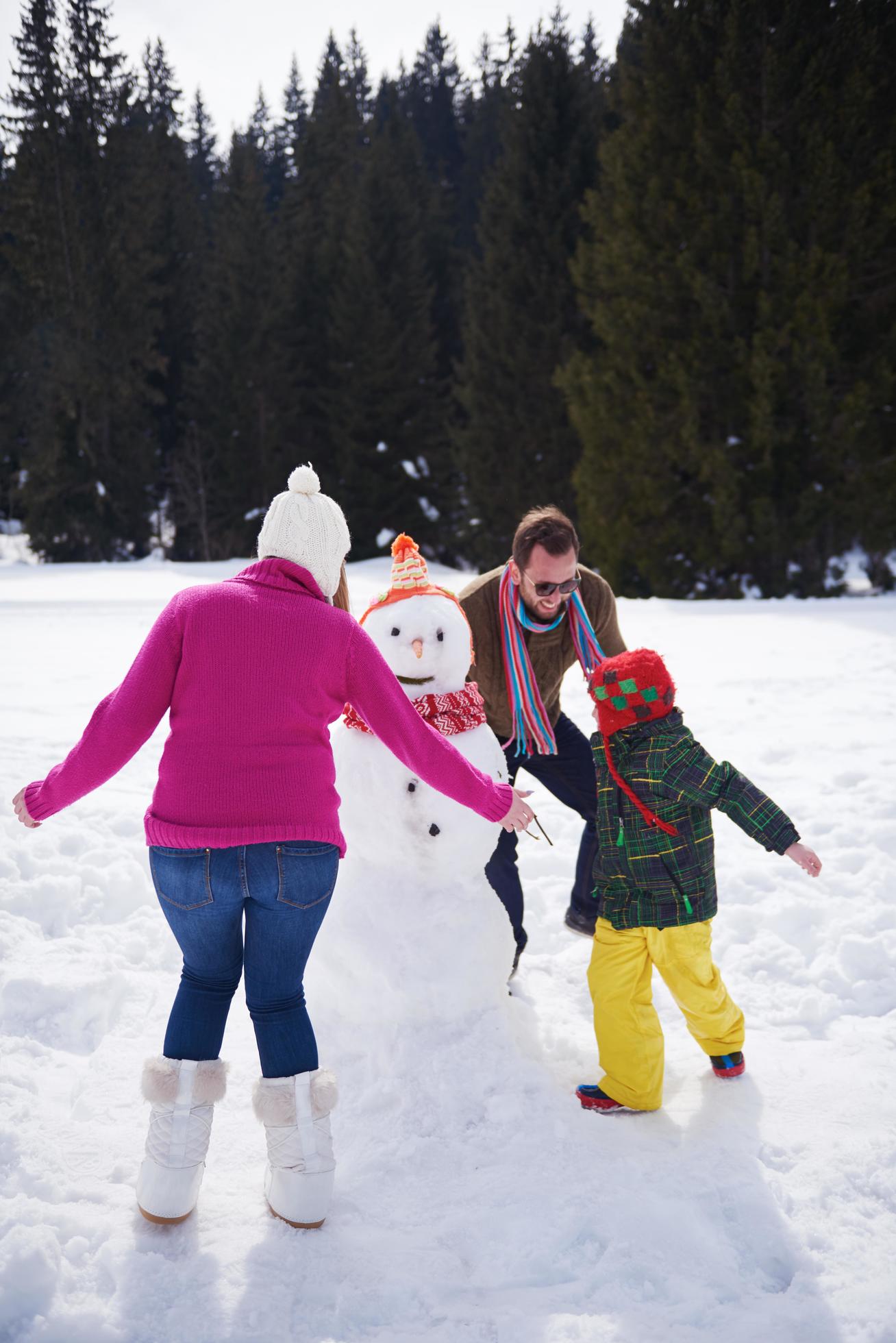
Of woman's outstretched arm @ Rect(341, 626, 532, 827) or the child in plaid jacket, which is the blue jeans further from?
the child in plaid jacket

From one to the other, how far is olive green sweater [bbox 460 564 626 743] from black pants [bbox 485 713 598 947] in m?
0.12

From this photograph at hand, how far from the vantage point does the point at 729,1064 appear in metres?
2.87

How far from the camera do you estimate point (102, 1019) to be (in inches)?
126

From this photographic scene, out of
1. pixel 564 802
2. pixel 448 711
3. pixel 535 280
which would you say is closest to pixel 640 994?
pixel 448 711

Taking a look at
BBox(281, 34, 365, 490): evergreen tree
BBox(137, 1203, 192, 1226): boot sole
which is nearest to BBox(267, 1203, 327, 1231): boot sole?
BBox(137, 1203, 192, 1226): boot sole

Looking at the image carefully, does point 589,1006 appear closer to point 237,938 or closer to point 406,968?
point 406,968

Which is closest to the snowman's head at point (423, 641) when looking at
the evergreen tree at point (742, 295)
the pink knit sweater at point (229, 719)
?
the pink knit sweater at point (229, 719)

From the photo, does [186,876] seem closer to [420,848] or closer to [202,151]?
[420,848]

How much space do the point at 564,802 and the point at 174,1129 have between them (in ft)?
6.51

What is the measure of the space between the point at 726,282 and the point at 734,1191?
40.9 feet

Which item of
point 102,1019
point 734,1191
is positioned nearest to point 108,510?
point 102,1019

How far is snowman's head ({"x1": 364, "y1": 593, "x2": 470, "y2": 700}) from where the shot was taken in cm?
301

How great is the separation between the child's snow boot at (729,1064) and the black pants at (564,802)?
0.90 metres

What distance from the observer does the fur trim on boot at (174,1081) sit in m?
2.19
